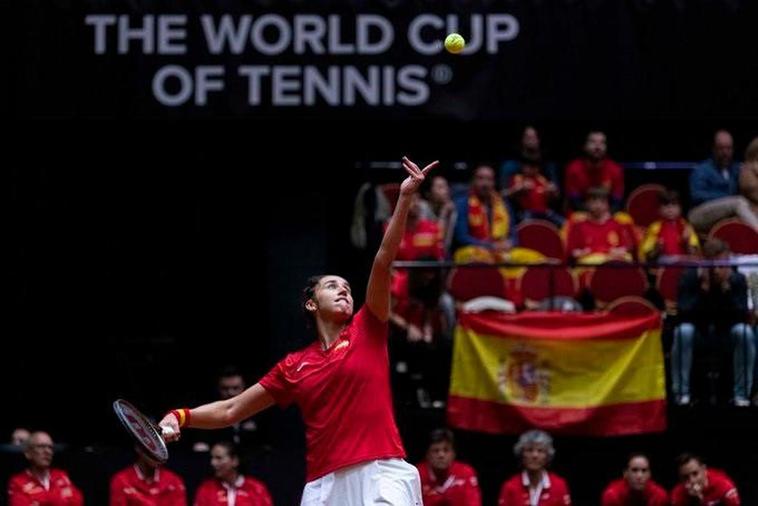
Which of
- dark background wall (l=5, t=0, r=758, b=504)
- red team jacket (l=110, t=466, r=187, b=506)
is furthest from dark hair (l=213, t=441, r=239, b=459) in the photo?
dark background wall (l=5, t=0, r=758, b=504)

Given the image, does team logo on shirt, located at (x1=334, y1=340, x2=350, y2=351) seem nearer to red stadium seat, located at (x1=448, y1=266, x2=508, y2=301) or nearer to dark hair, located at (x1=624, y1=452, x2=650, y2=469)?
dark hair, located at (x1=624, y1=452, x2=650, y2=469)

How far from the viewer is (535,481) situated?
48.2 feet

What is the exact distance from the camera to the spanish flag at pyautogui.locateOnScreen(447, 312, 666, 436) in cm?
1484

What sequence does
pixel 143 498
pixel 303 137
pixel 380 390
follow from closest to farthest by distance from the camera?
1. pixel 380 390
2. pixel 143 498
3. pixel 303 137

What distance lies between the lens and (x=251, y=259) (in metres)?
18.2

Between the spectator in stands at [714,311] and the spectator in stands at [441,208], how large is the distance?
2.24m

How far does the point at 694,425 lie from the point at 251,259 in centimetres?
525

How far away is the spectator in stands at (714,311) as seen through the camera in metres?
14.7

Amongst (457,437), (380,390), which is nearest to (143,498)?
(457,437)

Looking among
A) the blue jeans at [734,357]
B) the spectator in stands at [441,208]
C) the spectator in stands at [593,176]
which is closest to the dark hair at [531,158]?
the spectator in stands at [593,176]

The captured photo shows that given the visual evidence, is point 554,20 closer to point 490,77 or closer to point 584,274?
point 490,77

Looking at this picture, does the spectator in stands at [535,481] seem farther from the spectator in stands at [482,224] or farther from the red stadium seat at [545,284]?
the spectator in stands at [482,224]

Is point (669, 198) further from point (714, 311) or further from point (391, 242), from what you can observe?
point (391, 242)

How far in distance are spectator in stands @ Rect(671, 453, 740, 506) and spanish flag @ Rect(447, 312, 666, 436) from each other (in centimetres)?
44
